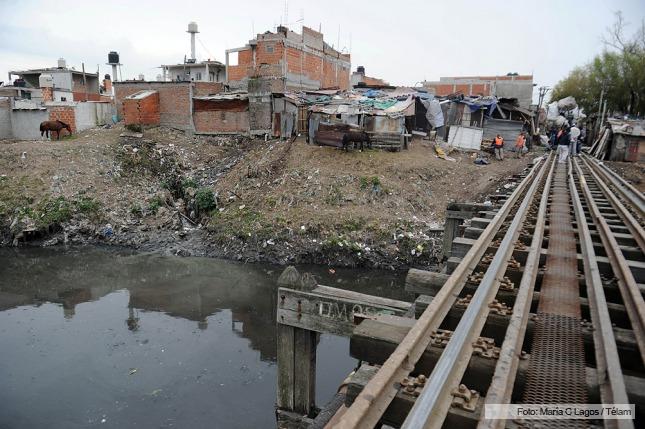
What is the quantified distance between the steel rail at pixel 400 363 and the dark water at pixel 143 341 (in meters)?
4.70

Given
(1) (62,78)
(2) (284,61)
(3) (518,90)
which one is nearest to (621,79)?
(3) (518,90)

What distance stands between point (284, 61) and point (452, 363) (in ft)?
82.0

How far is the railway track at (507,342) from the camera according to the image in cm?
206

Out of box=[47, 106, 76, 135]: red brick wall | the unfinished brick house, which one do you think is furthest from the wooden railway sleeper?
box=[47, 106, 76, 135]: red brick wall

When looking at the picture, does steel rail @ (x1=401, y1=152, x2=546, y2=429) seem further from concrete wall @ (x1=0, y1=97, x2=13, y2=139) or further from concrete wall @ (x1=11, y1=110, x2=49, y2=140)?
concrete wall @ (x1=0, y1=97, x2=13, y2=139)

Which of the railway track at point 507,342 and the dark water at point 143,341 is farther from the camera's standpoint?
the dark water at point 143,341

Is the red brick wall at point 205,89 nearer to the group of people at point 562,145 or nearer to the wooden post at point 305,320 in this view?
the group of people at point 562,145

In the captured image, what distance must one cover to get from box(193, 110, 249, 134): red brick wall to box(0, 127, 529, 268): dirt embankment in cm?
286

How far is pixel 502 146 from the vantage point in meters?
20.4

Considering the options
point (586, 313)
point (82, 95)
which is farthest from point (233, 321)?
point (82, 95)

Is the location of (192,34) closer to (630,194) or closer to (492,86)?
(492,86)

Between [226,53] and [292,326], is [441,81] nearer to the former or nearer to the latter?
[226,53]

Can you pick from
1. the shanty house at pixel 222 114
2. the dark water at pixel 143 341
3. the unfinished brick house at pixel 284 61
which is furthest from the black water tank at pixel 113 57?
the dark water at pixel 143 341

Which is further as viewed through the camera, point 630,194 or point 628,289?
point 630,194
